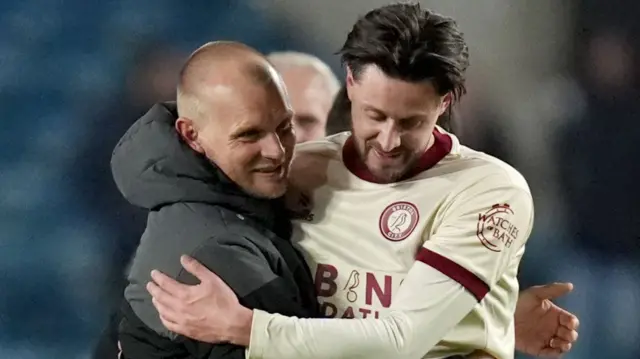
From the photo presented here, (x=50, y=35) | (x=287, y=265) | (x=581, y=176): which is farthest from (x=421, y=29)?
(x=50, y=35)

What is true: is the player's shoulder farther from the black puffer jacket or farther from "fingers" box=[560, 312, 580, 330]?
"fingers" box=[560, 312, 580, 330]

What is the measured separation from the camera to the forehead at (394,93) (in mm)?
1191

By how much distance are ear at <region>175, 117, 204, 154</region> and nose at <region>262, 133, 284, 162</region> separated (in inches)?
3.7

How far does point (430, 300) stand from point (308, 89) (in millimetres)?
639

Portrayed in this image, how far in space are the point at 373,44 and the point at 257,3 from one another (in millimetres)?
492

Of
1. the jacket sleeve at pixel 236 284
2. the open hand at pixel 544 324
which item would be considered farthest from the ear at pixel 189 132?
the open hand at pixel 544 324

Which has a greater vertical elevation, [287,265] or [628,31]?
[628,31]

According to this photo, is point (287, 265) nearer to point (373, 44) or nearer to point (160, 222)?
point (160, 222)

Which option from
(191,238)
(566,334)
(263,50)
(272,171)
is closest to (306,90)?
(263,50)

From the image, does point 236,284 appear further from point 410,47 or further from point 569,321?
point 569,321

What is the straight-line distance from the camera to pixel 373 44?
1209 millimetres

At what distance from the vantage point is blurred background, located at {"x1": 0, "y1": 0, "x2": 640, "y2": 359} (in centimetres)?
158

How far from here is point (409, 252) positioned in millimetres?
1251

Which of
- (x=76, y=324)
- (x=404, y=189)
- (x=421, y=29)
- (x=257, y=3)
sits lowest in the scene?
(x=76, y=324)
